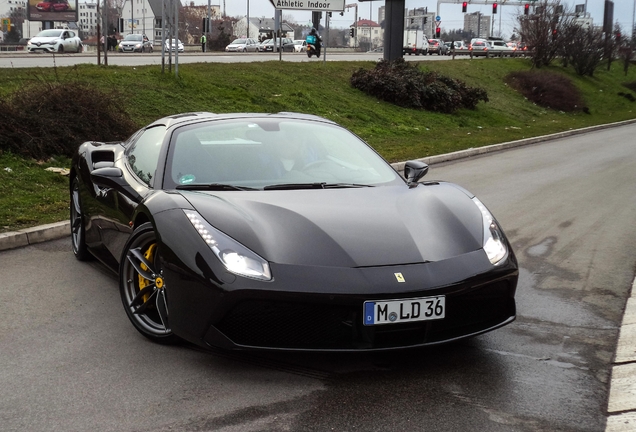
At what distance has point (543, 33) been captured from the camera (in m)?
44.4

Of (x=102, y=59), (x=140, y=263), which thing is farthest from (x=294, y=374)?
(x=102, y=59)

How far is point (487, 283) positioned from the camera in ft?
13.4

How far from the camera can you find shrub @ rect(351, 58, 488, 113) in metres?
24.7

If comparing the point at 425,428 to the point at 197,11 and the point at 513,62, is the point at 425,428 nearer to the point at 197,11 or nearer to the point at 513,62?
the point at 513,62

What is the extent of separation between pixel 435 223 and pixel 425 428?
1.35 m

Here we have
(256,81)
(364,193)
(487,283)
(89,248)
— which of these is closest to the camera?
(487,283)

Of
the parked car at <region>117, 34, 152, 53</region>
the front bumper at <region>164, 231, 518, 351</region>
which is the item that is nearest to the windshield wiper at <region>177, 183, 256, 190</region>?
the front bumper at <region>164, 231, 518, 351</region>

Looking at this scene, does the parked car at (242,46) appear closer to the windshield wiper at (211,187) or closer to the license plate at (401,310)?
the windshield wiper at (211,187)

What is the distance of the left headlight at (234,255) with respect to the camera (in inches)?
151

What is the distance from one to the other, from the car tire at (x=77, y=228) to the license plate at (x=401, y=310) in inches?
135

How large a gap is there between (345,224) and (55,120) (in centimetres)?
834

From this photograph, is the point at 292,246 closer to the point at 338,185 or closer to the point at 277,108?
the point at 338,185

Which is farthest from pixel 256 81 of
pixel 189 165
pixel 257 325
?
pixel 257 325

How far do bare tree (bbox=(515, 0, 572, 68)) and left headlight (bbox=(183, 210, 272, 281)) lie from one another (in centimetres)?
4242
